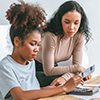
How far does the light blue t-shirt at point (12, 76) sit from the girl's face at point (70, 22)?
1.86ft

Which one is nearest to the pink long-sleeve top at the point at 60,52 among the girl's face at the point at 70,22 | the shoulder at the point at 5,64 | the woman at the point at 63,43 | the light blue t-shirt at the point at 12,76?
the woman at the point at 63,43

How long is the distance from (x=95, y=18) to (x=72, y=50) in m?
1.10

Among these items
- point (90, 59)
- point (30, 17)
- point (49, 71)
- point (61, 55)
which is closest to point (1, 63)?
point (30, 17)

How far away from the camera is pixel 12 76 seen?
988mm

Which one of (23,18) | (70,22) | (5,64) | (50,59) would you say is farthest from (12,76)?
(70,22)

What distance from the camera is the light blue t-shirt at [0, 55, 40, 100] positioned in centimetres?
97

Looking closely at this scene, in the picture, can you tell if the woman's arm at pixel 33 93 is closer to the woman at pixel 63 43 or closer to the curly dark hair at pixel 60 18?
the woman at pixel 63 43

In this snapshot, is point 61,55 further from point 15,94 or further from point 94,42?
point 94,42

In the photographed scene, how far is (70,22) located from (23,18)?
24.5 inches

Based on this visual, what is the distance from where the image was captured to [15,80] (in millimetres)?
984

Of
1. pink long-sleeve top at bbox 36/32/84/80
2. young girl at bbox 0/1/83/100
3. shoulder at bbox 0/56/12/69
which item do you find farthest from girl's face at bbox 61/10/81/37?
shoulder at bbox 0/56/12/69

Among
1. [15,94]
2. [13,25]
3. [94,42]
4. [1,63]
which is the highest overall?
[13,25]

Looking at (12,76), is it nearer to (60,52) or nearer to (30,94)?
(30,94)

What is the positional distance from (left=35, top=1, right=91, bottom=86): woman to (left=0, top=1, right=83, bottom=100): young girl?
43 centimetres
